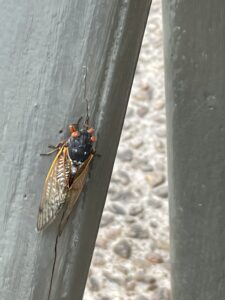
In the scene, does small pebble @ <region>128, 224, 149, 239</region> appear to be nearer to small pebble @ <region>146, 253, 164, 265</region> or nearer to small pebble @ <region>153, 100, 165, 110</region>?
small pebble @ <region>146, 253, 164, 265</region>

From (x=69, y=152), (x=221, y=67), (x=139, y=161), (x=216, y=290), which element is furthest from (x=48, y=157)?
(x=139, y=161)

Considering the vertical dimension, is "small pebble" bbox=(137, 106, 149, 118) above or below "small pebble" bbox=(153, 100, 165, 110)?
below

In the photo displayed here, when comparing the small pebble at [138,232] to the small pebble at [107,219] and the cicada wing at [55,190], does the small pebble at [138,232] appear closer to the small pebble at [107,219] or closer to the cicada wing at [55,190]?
the small pebble at [107,219]

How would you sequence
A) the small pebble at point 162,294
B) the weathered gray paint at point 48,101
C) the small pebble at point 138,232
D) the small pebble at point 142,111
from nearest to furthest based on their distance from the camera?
1. the weathered gray paint at point 48,101
2. the small pebble at point 162,294
3. the small pebble at point 138,232
4. the small pebble at point 142,111

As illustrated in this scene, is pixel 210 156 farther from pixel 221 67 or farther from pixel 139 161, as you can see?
pixel 139 161

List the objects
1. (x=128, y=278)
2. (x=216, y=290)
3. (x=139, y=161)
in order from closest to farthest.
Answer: (x=216, y=290)
(x=128, y=278)
(x=139, y=161)

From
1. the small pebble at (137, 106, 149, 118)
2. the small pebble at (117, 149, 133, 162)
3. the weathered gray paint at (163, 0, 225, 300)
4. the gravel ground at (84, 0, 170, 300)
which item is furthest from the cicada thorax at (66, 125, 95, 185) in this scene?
the small pebble at (137, 106, 149, 118)

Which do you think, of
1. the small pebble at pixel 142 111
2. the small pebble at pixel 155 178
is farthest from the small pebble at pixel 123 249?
the small pebble at pixel 142 111
